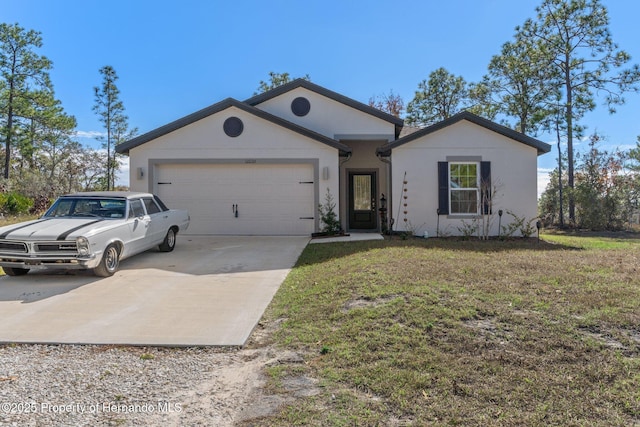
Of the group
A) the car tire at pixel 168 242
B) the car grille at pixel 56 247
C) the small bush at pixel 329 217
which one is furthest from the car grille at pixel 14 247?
the small bush at pixel 329 217

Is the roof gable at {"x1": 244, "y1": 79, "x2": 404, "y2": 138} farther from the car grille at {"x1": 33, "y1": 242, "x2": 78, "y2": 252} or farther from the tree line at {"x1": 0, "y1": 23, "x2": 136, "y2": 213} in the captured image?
the tree line at {"x1": 0, "y1": 23, "x2": 136, "y2": 213}

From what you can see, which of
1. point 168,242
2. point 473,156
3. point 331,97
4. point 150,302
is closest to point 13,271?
point 168,242

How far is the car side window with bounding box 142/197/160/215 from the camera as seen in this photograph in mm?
9062

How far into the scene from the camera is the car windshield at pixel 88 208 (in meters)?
8.03

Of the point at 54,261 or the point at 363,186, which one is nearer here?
the point at 54,261

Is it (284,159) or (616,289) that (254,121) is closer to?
(284,159)

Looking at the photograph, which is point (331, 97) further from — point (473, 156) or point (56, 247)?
point (56, 247)

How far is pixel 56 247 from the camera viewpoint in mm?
6668

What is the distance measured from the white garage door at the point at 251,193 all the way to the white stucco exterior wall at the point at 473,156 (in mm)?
3178

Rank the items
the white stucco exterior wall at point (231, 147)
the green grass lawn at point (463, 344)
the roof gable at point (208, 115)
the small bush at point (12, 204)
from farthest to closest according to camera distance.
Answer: the small bush at point (12, 204) → the white stucco exterior wall at point (231, 147) → the roof gable at point (208, 115) → the green grass lawn at point (463, 344)

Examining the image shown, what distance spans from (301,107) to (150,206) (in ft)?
23.2

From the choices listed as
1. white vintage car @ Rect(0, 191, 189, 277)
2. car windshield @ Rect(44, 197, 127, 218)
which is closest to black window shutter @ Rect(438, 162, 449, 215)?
white vintage car @ Rect(0, 191, 189, 277)

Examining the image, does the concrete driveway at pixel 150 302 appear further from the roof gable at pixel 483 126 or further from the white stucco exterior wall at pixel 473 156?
the roof gable at pixel 483 126

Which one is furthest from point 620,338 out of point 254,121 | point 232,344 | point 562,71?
point 562,71
